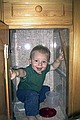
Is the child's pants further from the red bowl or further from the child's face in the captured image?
the child's face

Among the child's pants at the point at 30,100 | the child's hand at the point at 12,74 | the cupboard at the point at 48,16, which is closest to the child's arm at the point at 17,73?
the child's hand at the point at 12,74

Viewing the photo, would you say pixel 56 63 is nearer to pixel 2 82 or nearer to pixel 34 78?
pixel 34 78

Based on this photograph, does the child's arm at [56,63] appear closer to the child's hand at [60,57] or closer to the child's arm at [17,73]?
the child's hand at [60,57]

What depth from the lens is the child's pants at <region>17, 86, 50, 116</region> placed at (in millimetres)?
1226

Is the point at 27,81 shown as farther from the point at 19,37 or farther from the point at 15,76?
the point at 19,37

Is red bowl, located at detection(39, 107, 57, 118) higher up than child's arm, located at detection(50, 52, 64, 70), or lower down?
lower down

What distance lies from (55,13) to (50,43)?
244mm

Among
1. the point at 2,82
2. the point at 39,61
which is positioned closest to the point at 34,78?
the point at 39,61

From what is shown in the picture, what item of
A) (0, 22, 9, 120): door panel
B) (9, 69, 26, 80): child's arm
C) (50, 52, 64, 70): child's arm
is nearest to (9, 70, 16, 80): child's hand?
(9, 69, 26, 80): child's arm

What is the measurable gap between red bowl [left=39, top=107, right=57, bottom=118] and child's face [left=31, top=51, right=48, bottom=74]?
0.95 feet

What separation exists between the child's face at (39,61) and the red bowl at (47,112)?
11.4 inches

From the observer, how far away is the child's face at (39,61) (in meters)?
1.24

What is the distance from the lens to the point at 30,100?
4.03ft

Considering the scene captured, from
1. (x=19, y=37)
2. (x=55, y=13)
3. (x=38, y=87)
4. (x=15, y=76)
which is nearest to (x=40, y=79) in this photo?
(x=38, y=87)
